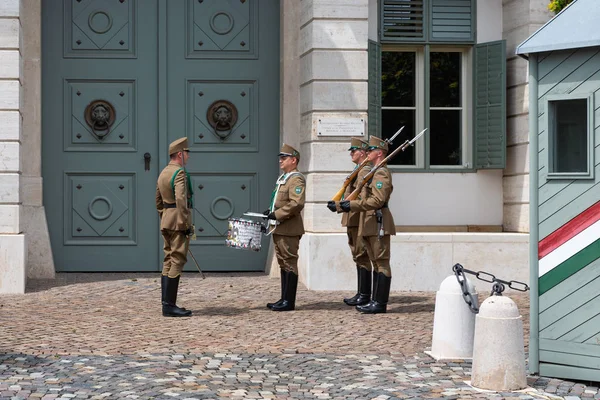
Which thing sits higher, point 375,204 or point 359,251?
point 375,204

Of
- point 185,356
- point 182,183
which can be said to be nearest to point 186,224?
point 182,183

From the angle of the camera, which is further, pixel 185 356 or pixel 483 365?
pixel 185 356

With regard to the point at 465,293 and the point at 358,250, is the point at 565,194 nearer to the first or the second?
the point at 465,293

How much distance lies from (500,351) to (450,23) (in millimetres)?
7919

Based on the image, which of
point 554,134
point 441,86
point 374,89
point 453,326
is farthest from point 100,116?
point 554,134

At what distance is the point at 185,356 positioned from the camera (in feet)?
28.4

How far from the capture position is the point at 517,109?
1440 cm

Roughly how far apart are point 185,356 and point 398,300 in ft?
14.9

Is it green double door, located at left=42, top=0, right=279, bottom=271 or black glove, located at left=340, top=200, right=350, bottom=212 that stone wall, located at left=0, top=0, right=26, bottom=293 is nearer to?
green double door, located at left=42, top=0, right=279, bottom=271

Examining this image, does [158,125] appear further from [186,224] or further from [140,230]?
[186,224]

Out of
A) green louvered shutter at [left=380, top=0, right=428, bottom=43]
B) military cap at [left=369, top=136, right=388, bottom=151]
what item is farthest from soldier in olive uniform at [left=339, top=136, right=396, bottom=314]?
green louvered shutter at [left=380, top=0, right=428, bottom=43]

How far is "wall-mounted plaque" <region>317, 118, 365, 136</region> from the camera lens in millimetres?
13781

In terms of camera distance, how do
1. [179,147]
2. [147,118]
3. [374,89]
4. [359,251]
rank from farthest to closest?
[147,118]
[374,89]
[359,251]
[179,147]

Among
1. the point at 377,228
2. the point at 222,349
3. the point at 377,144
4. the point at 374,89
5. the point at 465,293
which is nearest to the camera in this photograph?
the point at 465,293
